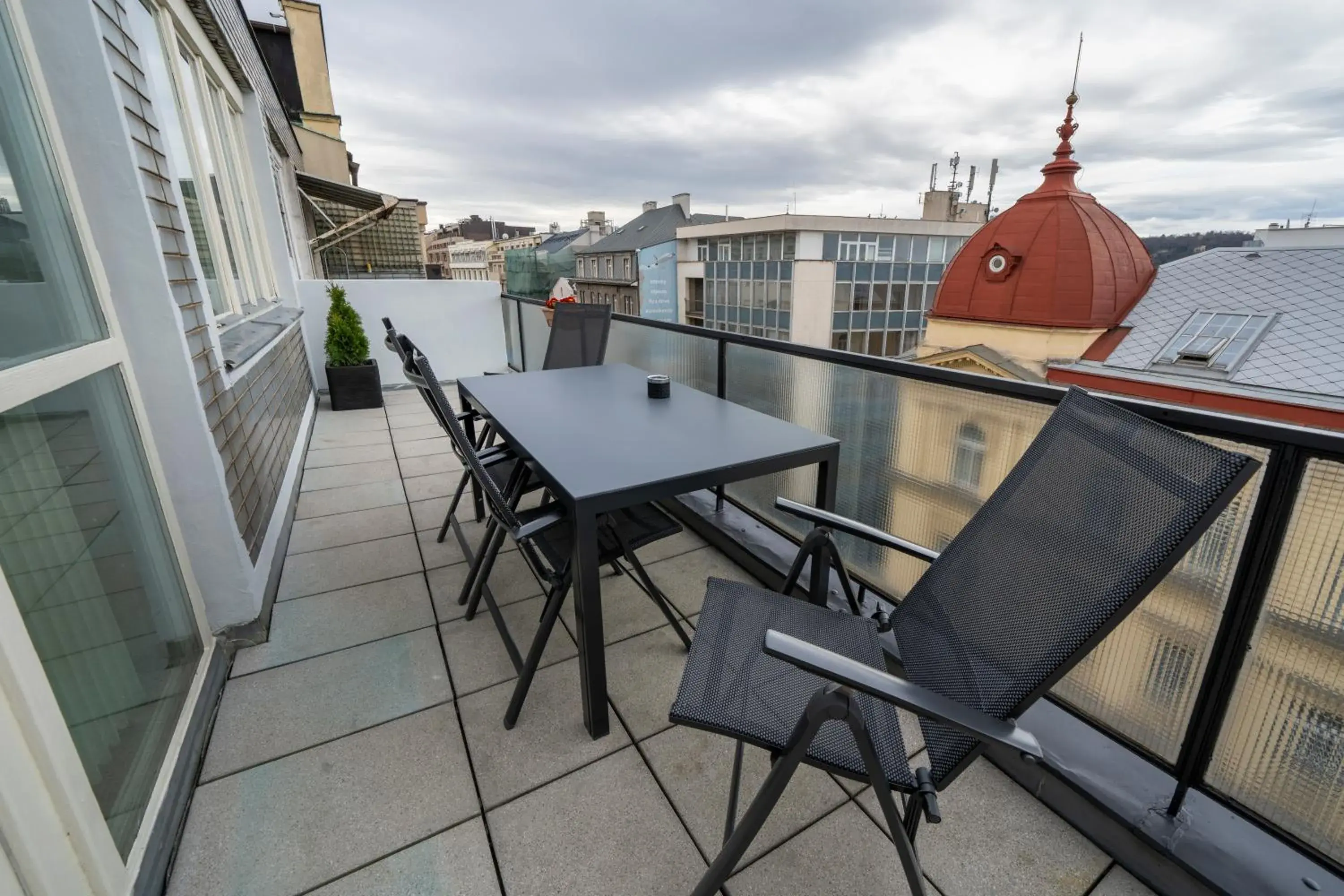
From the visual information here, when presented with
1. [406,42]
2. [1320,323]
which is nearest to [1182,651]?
[406,42]

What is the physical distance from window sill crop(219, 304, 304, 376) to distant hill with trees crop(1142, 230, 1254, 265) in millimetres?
24339

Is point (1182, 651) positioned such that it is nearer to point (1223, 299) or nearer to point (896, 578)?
point (896, 578)

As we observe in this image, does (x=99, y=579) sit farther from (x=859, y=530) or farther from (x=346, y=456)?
(x=346, y=456)

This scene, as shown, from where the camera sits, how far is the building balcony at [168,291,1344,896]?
3.81 feet

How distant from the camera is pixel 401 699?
1864 millimetres

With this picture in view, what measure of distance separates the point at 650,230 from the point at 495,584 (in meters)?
32.7

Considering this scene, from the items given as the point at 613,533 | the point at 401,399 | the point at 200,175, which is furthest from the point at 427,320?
the point at 613,533

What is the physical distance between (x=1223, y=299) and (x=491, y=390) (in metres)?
22.2

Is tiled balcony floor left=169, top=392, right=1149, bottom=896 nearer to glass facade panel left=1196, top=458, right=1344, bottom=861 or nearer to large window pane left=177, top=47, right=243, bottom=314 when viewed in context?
glass facade panel left=1196, top=458, right=1344, bottom=861

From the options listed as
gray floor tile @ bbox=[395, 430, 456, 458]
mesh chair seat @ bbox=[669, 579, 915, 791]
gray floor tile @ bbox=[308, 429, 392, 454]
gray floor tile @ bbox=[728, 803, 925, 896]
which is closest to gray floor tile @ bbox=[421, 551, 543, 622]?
mesh chair seat @ bbox=[669, 579, 915, 791]

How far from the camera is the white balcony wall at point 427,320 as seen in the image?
Result: 20.1 ft

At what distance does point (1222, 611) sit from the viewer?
1.23m

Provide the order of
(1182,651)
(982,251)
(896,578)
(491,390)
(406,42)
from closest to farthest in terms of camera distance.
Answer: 1. (1182,651)
2. (896,578)
3. (491,390)
4. (406,42)
5. (982,251)

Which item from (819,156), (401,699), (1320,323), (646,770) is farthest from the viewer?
(819,156)
